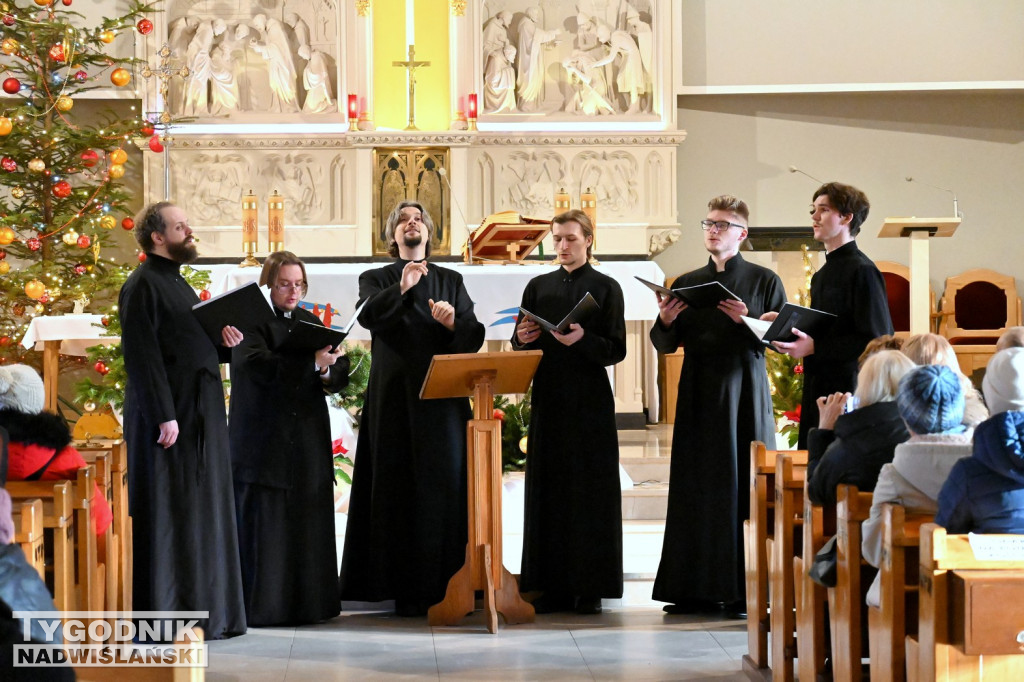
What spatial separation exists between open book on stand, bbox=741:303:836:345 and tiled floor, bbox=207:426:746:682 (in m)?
1.22

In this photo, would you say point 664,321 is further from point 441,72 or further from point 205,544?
point 441,72

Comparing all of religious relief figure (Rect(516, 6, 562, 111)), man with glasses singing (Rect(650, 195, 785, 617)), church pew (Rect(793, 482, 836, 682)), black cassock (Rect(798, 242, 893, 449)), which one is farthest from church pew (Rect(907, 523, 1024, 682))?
religious relief figure (Rect(516, 6, 562, 111))

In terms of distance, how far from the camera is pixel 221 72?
1057 cm

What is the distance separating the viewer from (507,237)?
7582 mm

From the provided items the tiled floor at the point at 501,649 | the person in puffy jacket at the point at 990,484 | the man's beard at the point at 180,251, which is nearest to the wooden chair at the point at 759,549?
the tiled floor at the point at 501,649

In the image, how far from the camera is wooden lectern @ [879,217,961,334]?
8445mm

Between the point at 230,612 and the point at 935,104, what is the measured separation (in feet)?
29.2

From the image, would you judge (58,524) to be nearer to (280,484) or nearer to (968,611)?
(280,484)

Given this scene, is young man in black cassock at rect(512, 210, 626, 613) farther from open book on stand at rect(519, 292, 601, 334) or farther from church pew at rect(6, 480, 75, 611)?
church pew at rect(6, 480, 75, 611)

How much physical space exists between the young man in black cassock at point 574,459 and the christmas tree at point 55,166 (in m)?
5.16

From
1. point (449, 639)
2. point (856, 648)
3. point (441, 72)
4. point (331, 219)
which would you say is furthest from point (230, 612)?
point (441, 72)

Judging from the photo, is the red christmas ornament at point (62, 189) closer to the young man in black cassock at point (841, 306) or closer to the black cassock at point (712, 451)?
the black cassock at point (712, 451)

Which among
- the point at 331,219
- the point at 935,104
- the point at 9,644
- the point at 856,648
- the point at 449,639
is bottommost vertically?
the point at 449,639

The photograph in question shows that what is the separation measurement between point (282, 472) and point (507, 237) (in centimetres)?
292
